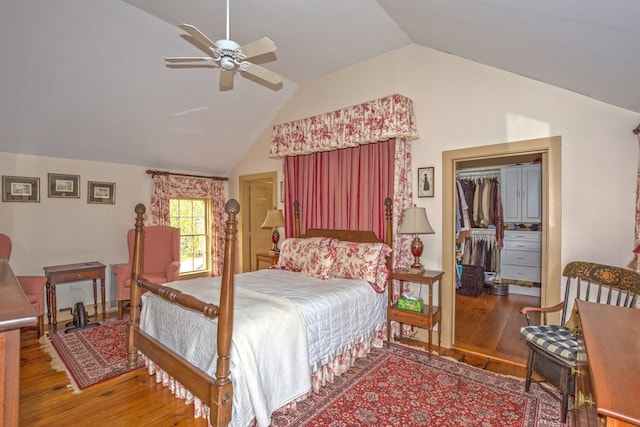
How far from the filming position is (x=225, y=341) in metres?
1.76

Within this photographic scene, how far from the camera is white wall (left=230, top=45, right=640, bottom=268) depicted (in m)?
2.48

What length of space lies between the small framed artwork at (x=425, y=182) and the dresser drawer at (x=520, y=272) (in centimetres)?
300

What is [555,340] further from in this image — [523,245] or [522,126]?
[523,245]

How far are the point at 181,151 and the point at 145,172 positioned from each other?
67cm

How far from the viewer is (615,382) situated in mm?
920

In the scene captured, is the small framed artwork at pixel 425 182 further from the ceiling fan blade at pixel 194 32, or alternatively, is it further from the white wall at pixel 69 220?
the white wall at pixel 69 220

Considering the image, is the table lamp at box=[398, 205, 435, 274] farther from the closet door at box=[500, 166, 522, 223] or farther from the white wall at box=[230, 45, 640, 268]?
the closet door at box=[500, 166, 522, 223]

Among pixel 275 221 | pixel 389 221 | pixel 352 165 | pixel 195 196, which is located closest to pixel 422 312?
pixel 389 221

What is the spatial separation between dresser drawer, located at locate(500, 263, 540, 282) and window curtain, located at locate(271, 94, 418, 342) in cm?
288

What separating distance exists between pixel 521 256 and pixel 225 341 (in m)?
5.20

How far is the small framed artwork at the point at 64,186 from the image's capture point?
163 inches

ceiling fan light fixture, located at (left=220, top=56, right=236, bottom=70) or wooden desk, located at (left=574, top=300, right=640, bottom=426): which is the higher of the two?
ceiling fan light fixture, located at (left=220, top=56, right=236, bottom=70)

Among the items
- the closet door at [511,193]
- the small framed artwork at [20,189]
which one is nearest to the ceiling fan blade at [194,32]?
the small framed artwork at [20,189]

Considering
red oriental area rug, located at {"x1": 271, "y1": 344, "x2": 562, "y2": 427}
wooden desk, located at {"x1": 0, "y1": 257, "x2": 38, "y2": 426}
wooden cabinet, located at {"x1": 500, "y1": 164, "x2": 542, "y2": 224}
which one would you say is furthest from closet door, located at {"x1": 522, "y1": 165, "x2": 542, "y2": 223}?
wooden desk, located at {"x1": 0, "y1": 257, "x2": 38, "y2": 426}
